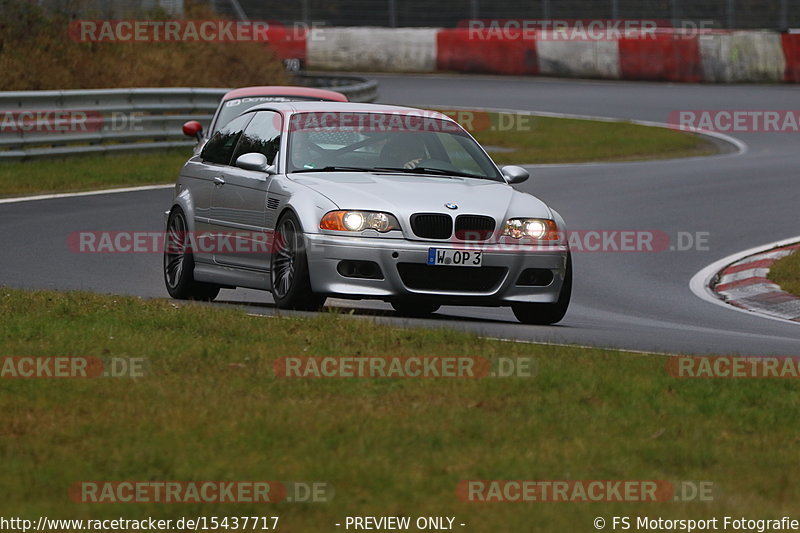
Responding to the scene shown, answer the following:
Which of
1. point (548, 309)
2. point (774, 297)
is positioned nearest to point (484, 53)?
point (774, 297)

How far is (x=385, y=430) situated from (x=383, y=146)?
193 inches

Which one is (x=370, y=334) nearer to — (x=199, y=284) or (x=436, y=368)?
(x=436, y=368)

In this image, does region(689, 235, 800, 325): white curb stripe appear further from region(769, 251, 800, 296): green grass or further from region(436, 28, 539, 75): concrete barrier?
region(436, 28, 539, 75): concrete barrier

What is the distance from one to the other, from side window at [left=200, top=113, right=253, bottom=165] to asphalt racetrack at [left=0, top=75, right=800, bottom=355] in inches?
45.6

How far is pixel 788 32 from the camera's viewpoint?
118 ft

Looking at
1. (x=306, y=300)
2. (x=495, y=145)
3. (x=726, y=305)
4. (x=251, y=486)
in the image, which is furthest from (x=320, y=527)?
(x=495, y=145)

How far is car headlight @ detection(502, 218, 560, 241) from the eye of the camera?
33.8 feet

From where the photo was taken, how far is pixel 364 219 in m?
10.1

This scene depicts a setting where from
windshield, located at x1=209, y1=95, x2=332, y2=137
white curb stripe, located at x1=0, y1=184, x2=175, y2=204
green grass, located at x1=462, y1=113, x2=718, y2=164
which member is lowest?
green grass, located at x1=462, y1=113, x2=718, y2=164

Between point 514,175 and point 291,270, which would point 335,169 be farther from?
point 514,175

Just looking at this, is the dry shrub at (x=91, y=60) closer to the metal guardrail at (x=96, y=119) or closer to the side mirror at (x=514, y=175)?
the metal guardrail at (x=96, y=119)

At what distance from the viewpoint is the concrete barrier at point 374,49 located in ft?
140

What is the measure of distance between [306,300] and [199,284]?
204cm

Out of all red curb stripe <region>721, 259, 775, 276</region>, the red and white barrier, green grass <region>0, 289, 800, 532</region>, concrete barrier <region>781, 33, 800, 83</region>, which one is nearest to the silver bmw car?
green grass <region>0, 289, 800, 532</region>
